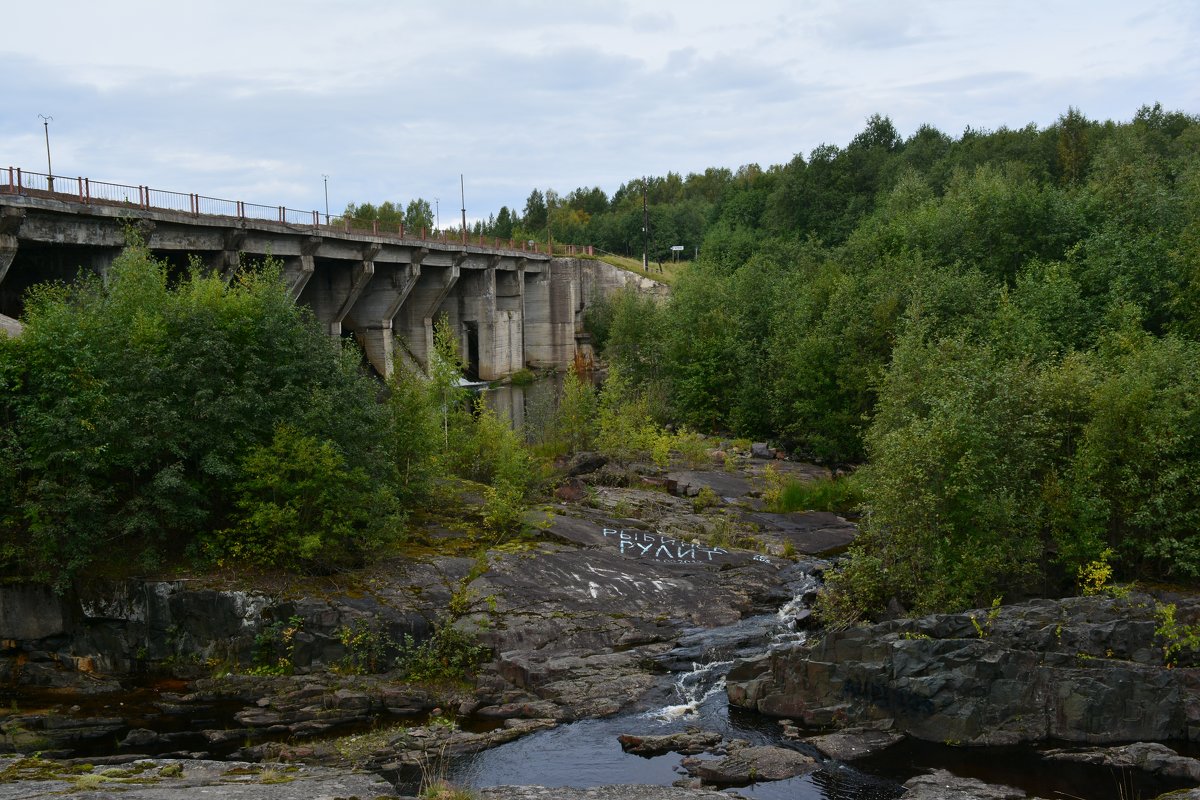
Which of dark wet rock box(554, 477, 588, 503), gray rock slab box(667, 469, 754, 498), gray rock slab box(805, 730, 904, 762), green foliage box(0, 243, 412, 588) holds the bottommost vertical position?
gray rock slab box(805, 730, 904, 762)

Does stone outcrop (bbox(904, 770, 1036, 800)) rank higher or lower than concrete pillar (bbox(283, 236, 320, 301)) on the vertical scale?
lower

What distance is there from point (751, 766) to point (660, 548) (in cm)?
1326

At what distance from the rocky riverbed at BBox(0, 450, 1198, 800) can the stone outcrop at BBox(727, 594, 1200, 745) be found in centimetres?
4

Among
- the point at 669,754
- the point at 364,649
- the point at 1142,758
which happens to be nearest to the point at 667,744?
the point at 669,754

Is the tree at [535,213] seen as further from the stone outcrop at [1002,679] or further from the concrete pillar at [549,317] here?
the stone outcrop at [1002,679]

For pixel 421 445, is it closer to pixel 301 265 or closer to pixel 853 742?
pixel 853 742

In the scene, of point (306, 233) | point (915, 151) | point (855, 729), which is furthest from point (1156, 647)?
point (915, 151)

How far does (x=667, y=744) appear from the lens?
20.7 metres

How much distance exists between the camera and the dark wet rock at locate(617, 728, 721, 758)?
20.6 meters

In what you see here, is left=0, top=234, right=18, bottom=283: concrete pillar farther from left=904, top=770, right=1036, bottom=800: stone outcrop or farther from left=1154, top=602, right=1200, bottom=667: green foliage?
left=1154, top=602, right=1200, bottom=667: green foliage

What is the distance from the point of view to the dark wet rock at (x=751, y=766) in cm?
1911

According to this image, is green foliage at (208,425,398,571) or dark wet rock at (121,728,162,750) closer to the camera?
dark wet rock at (121,728,162,750)

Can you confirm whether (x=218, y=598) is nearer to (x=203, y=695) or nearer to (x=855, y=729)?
(x=203, y=695)

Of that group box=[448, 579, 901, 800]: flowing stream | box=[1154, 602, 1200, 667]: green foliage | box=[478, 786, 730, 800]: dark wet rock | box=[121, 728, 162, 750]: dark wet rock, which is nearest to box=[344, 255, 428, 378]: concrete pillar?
box=[448, 579, 901, 800]: flowing stream
